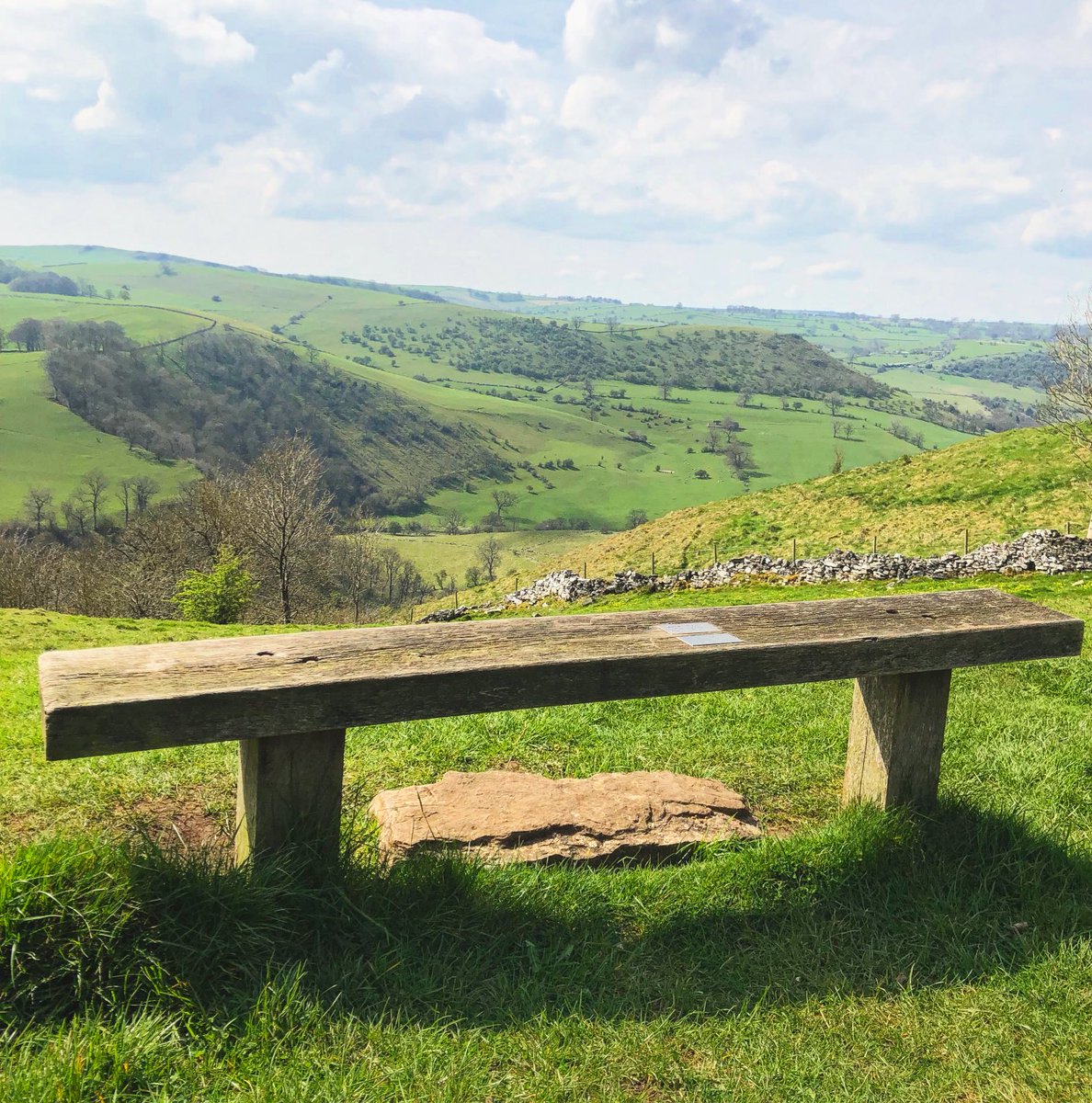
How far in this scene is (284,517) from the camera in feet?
121

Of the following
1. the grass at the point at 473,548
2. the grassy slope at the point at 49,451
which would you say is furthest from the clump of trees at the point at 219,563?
the grassy slope at the point at 49,451

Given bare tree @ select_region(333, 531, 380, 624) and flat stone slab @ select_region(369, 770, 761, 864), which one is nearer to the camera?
flat stone slab @ select_region(369, 770, 761, 864)

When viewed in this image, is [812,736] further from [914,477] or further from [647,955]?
Answer: [914,477]

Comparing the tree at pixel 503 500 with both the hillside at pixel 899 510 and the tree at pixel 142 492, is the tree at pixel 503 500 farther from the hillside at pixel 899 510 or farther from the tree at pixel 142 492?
the hillside at pixel 899 510

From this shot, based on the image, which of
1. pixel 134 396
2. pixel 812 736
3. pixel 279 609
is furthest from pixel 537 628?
pixel 134 396

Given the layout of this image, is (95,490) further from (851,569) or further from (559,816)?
(559,816)

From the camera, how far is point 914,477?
120 feet

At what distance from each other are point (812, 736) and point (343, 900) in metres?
3.78

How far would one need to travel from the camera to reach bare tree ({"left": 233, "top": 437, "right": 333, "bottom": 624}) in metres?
37.1

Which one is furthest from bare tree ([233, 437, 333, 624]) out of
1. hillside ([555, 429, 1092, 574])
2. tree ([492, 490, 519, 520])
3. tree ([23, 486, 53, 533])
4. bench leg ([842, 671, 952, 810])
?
tree ([492, 490, 519, 520])

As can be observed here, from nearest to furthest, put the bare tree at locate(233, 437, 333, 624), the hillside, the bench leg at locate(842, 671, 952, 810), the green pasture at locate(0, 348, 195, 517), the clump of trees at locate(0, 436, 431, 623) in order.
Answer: the bench leg at locate(842, 671, 952, 810), the hillside, the clump of trees at locate(0, 436, 431, 623), the bare tree at locate(233, 437, 333, 624), the green pasture at locate(0, 348, 195, 517)

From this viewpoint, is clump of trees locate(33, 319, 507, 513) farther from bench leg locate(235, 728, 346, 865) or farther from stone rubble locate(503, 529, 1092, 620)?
bench leg locate(235, 728, 346, 865)

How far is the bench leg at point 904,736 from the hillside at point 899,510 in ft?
88.3

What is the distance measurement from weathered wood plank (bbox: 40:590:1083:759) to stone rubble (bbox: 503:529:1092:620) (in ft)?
67.6
